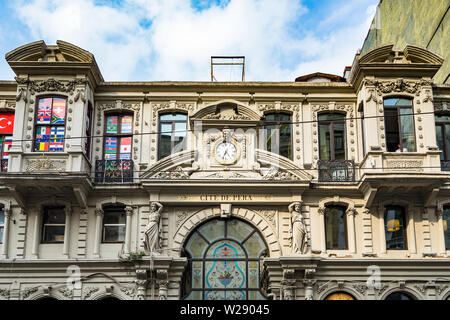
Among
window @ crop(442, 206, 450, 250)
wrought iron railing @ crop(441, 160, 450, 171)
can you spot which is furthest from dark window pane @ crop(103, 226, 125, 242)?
wrought iron railing @ crop(441, 160, 450, 171)

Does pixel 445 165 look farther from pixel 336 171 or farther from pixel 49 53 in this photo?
pixel 49 53

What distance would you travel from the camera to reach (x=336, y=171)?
93.6 feet

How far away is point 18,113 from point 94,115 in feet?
10.4

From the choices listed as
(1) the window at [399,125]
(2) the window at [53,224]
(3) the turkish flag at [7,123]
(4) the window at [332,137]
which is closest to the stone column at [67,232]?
(2) the window at [53,224]

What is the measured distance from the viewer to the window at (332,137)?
29125 mm

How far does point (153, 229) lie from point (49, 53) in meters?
8.84

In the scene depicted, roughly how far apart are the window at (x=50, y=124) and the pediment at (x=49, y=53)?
178 cm

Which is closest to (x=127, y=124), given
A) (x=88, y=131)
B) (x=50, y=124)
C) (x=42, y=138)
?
(x=88, y=131)

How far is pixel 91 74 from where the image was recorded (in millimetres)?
28938

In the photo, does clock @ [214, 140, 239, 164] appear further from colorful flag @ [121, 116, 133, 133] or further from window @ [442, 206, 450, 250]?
window @ [442, 206, 450, 250]

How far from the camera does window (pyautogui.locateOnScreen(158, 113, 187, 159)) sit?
2912 cm

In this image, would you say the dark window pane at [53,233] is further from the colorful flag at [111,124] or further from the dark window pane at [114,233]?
the colorful flag at [111,124]
